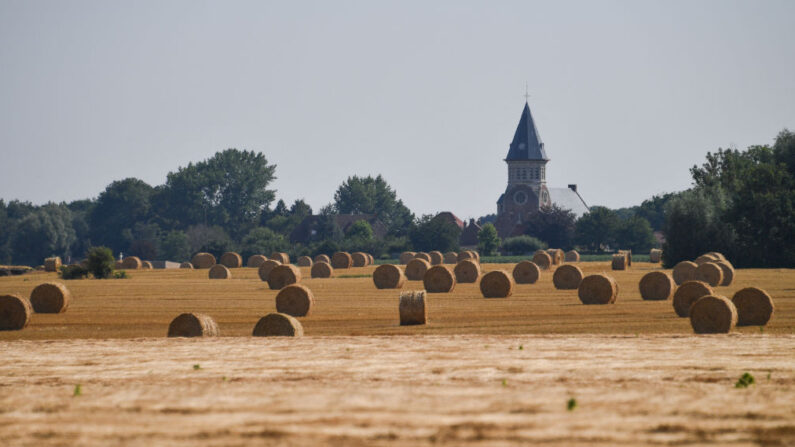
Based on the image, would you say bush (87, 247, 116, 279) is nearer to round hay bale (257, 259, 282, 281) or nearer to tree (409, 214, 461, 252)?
round hay bale (257, 259, 282, 281)

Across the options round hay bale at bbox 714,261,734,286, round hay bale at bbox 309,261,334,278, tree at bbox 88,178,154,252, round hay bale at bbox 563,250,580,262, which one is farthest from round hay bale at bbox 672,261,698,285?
tree at bbox 88,178,154,252

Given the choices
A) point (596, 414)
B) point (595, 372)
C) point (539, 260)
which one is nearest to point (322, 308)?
point (595, 372)

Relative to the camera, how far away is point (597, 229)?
148250mm

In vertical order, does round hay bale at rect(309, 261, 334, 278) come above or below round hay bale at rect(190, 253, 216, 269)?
below

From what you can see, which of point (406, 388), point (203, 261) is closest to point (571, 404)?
point (406, 388)

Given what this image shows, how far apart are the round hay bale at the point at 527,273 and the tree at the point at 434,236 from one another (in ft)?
248

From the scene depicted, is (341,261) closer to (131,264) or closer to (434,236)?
(131,264)

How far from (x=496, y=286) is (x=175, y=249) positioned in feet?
388

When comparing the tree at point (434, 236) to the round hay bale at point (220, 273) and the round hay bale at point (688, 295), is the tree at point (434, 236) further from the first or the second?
the round hay bale at point (688, 295)

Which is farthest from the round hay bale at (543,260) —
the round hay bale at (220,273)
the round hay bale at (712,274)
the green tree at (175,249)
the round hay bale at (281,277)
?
the green tree at (175,249)

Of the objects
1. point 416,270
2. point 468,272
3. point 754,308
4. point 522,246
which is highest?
point 522,246

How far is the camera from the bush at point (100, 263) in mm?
73875

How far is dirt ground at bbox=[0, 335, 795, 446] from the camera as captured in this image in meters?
11.9

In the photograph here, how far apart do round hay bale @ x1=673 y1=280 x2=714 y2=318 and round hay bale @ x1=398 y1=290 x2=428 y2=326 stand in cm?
793
